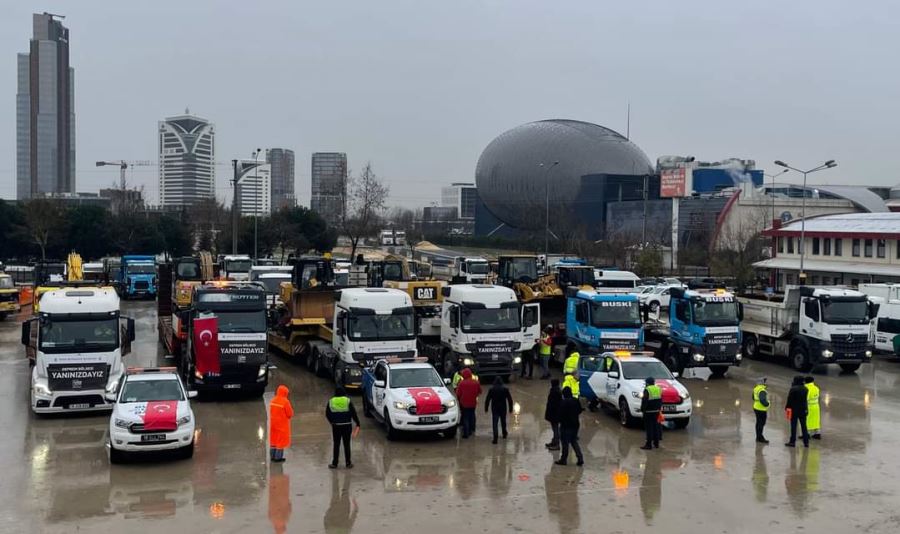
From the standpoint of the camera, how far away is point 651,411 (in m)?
16.3

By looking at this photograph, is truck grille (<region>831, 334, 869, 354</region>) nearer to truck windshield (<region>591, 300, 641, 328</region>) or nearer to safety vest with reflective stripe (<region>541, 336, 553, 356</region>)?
truck windshield (<region>591, 300, 641, 328</region>)

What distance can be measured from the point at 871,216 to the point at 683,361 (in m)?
35.5

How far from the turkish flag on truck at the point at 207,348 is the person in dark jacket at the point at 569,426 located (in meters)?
8.98

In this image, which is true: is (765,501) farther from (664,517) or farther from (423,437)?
(423,437)

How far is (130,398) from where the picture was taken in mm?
15633

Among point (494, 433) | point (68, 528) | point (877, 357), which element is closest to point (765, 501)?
point (494, 433)

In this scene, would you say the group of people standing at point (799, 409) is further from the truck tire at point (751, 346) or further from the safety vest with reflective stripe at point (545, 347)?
the truck tire at point (751, 346)

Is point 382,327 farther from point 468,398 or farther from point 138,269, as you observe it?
point 138,269

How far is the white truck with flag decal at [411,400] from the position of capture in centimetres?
1666

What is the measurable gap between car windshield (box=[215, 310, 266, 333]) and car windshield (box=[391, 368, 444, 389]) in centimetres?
505

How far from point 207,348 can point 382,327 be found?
4.23 m

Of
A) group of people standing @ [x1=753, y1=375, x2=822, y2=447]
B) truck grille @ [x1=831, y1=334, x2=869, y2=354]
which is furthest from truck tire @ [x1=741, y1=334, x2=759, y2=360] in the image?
group of people standing @ [x1=753, y1=375, x2=822, y2=447]

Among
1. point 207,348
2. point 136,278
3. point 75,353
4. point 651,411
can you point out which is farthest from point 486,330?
point 136,278

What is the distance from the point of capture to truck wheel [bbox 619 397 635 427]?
1831 cm
